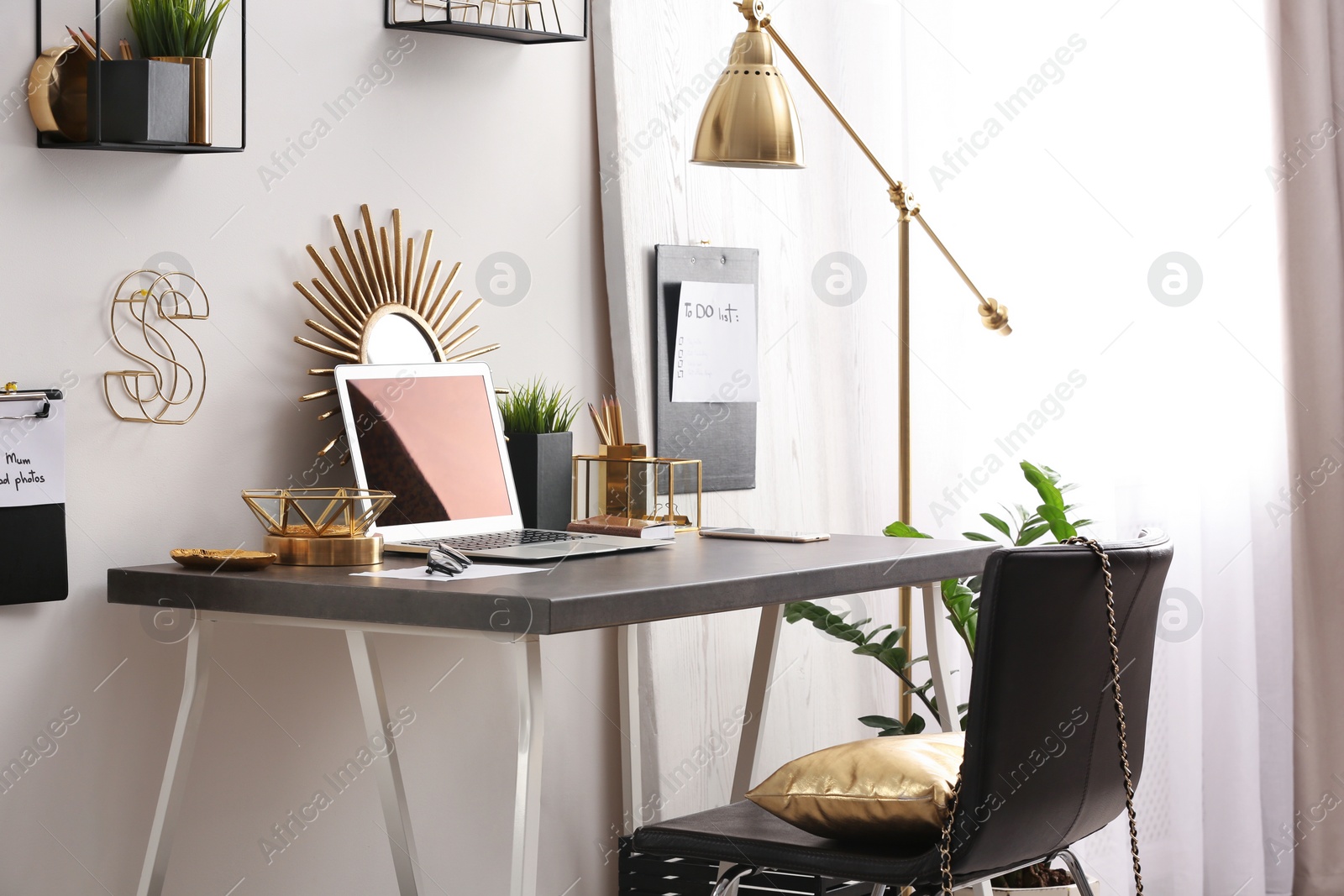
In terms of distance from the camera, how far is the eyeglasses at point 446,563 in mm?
1687

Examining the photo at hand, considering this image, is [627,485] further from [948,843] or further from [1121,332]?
[1121,332]

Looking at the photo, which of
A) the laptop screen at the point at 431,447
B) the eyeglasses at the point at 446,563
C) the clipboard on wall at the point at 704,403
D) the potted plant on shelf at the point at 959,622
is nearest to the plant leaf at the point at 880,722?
the potted plant on shelf at the point at 959,622

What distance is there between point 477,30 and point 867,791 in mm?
1297

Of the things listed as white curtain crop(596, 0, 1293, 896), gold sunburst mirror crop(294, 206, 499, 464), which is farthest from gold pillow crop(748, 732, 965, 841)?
white curtain crop(596, 0, 1293, 896)

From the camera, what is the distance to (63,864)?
181cm

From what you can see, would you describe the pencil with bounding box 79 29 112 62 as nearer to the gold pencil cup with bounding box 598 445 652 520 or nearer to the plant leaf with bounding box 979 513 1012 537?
the gold pencil cup with bounding box 598 445 652 520

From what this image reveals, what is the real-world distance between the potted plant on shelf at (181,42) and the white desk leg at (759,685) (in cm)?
118

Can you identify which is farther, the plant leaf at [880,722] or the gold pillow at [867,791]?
the plant leaf at [880,722]

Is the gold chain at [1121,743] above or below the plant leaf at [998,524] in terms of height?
below

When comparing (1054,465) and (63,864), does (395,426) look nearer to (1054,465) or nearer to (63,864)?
(63,864)

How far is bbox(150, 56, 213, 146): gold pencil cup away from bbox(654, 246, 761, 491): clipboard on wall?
976 mm

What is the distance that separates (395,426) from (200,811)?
58 cm

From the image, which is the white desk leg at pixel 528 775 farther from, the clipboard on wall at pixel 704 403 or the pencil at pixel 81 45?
the clipboard on wall at pixel 704 403

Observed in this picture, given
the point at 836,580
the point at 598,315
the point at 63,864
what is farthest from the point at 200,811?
the point at 598,315
